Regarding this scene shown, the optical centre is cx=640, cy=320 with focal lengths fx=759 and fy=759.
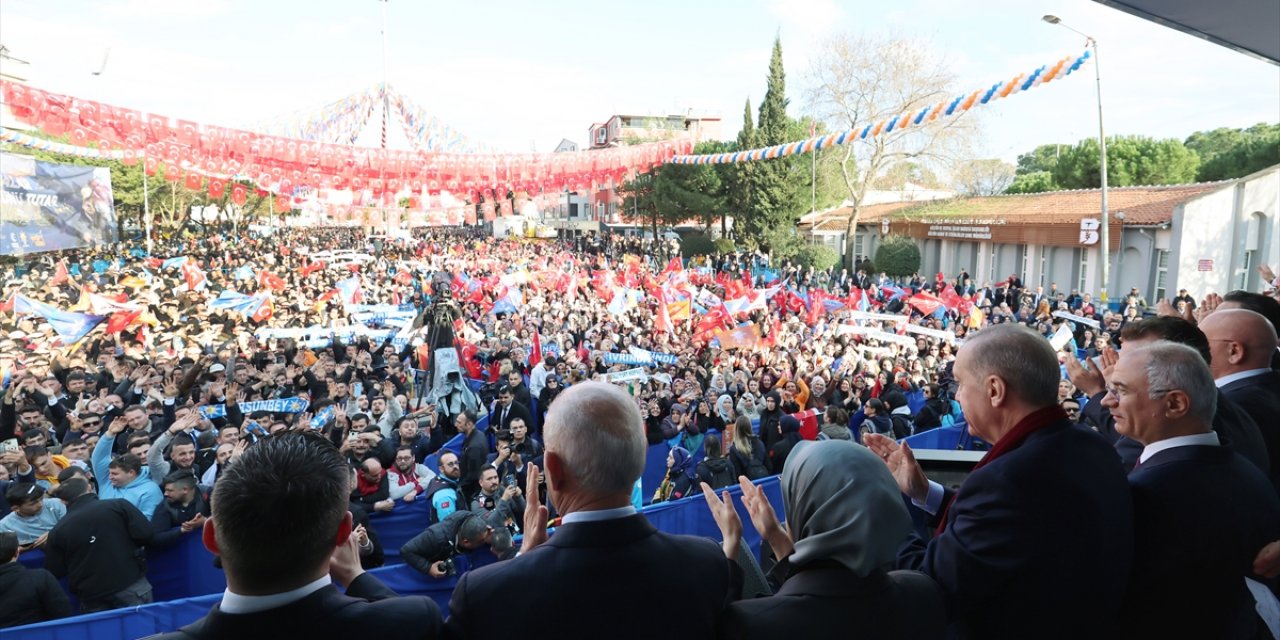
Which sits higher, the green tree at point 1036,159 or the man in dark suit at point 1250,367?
the green tree at point 1036,159

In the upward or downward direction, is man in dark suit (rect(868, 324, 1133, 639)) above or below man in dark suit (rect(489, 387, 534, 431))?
above

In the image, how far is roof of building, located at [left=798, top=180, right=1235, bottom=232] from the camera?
24.3 meters

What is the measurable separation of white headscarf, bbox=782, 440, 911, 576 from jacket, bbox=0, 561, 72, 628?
14.3ft

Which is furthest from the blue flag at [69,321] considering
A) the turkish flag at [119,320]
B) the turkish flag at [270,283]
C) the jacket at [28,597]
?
the jacket at [28,597]

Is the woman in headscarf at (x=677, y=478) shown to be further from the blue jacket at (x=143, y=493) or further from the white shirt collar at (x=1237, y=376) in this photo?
the white shirt collar at (x=1237, y=376)

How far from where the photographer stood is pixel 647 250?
146 feet

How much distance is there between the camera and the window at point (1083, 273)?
26.2 m

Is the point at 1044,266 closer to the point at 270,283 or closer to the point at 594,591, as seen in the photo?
the point at 270,283

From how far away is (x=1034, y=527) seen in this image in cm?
183

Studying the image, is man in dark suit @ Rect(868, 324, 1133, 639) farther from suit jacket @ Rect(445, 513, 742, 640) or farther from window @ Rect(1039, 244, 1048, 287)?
window @ Rect(1039, 244, 1048, 287)

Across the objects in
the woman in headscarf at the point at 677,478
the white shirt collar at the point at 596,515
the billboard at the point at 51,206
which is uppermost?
the billboard at the point at 51,206

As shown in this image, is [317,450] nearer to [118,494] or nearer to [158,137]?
[118,494]

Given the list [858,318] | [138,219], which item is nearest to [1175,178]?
[858,318]

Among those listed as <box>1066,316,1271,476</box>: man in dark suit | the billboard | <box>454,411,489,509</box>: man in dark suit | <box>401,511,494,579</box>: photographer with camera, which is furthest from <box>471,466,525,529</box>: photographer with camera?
the billboard
